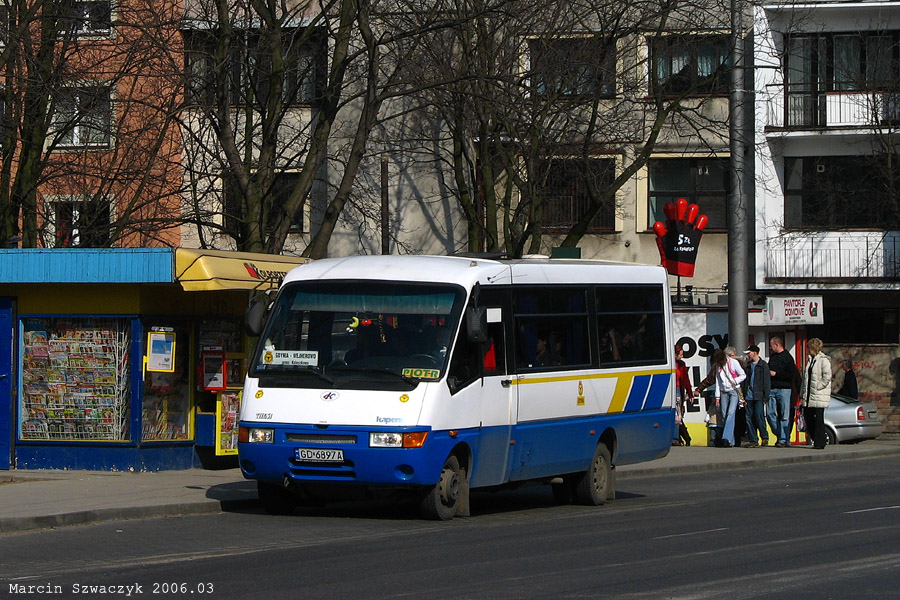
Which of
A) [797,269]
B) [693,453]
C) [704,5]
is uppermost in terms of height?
[704,5]

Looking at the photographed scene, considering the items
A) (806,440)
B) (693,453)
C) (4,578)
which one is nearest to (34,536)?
(4,578)

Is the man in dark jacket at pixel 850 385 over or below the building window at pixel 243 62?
below

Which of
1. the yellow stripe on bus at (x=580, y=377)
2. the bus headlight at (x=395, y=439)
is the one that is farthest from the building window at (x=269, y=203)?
the bus headlight at (x=395, y=439)

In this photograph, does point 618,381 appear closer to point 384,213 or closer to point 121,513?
point 121,513

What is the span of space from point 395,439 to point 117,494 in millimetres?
3661

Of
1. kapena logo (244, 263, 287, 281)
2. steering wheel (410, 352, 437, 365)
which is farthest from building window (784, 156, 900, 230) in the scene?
steering wheel (410, 352, 437, 365)

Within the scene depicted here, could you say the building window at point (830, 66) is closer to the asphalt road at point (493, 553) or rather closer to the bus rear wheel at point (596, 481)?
the asphalt road at point (493, 553)

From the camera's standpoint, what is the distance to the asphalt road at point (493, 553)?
29.7ft

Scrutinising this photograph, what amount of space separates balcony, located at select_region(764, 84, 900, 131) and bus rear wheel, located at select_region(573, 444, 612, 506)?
19747 millimetres

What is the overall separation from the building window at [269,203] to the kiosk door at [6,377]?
4.93m

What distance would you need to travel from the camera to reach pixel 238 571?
9.84 m

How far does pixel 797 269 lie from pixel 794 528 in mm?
21920

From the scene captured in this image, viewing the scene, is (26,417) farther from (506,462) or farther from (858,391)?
(858,391)

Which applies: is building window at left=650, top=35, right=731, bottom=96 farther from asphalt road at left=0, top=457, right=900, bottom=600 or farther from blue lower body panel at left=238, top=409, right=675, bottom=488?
asphalt road at left=0, top=457, right=900, bottom=600
